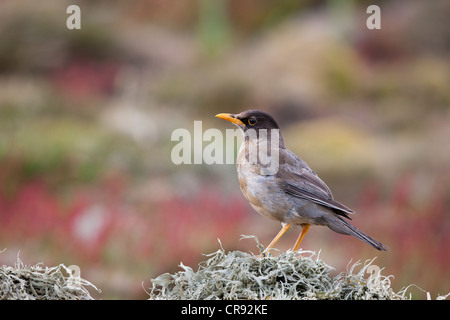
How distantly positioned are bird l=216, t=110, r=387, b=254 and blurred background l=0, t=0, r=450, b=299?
3.04 metres

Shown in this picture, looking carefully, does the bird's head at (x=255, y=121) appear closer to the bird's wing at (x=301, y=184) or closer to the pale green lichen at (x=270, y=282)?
the bird's wing at (x=301, y=184)

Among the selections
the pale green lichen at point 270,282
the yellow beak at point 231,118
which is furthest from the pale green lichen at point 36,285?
the yellow beak at point 231,118

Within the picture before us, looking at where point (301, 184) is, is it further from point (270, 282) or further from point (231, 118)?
point (270, 282)

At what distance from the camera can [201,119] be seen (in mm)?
13203

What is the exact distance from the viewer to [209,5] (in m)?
16.6

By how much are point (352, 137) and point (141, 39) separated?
8.02 m

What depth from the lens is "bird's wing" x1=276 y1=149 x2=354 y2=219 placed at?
382 cm

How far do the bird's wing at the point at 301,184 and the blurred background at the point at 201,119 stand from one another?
3.12m

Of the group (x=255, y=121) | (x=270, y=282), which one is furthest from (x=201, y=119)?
(x=270, y=282)

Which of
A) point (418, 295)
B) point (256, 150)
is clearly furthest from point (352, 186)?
point (256, 150)

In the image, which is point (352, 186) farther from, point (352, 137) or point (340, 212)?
point (340, 212)

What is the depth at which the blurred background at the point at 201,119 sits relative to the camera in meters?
7.56

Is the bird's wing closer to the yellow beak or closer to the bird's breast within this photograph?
the bird's breast

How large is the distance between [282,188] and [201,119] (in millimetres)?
9317
